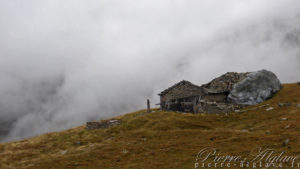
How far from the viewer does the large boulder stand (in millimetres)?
55906

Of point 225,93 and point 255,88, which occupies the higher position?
point 255,88

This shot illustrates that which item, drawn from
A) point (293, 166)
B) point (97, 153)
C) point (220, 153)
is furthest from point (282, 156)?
point (97, 153)

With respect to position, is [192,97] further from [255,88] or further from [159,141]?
[159,141]

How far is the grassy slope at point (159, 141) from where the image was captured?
87.5 feet

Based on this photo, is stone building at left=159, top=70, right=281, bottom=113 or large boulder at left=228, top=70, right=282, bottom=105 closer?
stone building at left=159, top=70, right=281, bottom=113

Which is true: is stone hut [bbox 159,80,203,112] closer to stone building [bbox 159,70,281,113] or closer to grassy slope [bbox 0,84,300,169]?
stone building [bbox 159,70,281,113]

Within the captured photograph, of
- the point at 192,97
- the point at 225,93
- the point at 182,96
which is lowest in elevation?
the point at 192,97

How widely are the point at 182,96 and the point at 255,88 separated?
1559 cm

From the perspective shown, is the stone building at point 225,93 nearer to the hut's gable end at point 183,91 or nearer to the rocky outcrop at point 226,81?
the hut's gable end at point 183,91

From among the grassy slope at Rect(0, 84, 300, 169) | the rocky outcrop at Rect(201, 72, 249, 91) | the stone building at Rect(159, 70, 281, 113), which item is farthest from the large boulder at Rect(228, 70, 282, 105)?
the grassy slope at Rect(0, 84, 300, 169)

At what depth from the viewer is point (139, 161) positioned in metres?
26.7

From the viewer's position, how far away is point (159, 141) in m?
33.8

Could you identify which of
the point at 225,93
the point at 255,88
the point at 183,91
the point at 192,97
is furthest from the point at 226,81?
the point at 183,91

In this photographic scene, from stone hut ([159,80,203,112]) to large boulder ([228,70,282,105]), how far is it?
7996 mm
